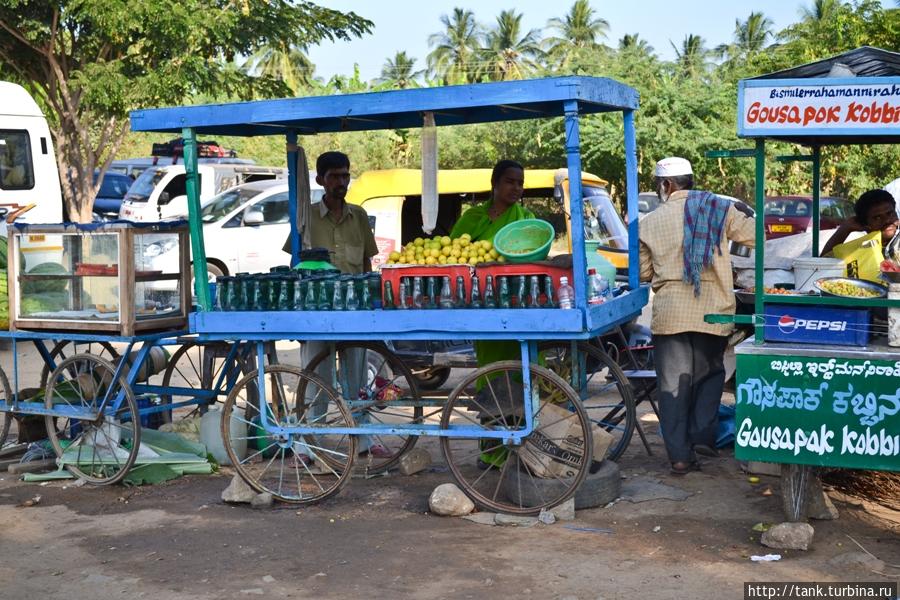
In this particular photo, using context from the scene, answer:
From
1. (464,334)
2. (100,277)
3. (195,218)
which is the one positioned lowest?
(464,334)

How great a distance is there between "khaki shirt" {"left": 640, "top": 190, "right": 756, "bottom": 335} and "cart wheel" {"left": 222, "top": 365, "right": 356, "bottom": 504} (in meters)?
1.94

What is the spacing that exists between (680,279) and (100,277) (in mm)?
3506

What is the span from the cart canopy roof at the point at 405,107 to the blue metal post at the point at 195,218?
4.6 inches

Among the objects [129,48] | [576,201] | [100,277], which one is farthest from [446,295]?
[129,48]

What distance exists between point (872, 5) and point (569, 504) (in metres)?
21.1

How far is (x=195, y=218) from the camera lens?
5.89 metres

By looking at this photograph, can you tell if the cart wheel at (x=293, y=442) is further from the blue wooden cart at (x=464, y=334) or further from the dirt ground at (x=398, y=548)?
the dirt ground at (x=398, y=548)

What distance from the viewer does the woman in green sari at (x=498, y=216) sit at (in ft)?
20.0

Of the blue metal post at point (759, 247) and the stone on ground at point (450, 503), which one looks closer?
the blue metal post at point (759, 247)

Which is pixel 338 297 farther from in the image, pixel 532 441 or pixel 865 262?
pixel 865 262

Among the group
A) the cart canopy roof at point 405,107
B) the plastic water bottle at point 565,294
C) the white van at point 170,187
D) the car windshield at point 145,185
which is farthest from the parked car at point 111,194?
the plastic water bottle at point 565,294

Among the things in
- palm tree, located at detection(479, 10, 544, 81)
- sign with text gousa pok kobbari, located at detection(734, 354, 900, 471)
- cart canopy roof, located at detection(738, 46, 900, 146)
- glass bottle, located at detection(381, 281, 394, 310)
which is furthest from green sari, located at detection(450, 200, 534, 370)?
palm tree, located at detection(479, 10, 544, 81)

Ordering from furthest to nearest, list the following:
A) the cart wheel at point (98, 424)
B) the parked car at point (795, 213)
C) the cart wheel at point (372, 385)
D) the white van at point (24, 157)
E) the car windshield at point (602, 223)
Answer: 1. the parked car at point (795, 213)
2. the white van at point (24, 157)
3. the car windshield at point (602, 223)
4. the cart wheel at point (98, 424)
5. the cart wheel at point (372, 385)

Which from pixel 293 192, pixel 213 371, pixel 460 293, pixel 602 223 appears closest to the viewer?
pixel 460 293
